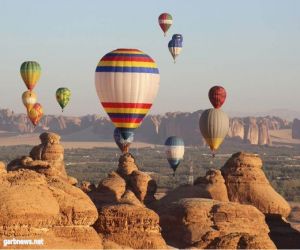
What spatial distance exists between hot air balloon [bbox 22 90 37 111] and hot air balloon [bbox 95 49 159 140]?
3326cm

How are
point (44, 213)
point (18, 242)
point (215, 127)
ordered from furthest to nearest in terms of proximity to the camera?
point (215, 127)
point (44, 213)
point (18, 242)

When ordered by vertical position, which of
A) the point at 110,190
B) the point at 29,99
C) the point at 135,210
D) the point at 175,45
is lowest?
the point at 110,190

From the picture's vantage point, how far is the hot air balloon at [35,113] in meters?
78.6

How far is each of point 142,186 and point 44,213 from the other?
795 inches

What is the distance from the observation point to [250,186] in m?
44.0

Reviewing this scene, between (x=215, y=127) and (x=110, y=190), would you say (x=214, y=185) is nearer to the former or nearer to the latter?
(x=110, y=190)

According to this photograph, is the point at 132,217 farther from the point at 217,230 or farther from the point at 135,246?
the point at 217,230

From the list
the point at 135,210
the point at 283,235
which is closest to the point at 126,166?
the point at 283,235

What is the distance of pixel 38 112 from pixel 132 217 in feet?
171

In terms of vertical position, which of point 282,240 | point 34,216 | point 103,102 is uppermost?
point 103,102

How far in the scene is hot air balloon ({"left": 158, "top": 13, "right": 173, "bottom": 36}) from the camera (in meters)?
75.9

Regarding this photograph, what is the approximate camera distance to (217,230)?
34.2 metres

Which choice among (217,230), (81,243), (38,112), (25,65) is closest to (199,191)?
(217,230)

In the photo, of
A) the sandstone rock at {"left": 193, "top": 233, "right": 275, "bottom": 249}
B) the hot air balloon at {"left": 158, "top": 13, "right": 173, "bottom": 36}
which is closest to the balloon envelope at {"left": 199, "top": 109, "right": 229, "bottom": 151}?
the hot air balloon at {"left": 158, "top": 13, "right": 173, "bottom": 36}
